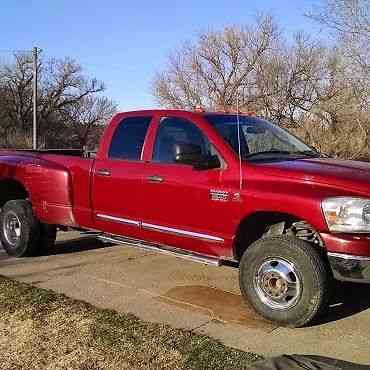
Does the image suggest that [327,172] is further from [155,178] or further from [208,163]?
[155,178]

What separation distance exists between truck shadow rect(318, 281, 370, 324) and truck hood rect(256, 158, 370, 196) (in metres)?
0.82

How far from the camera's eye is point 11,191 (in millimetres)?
7535

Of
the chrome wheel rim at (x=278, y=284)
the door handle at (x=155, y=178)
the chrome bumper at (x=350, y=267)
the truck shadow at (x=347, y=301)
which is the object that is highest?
the door handle at (x=155, y=178)

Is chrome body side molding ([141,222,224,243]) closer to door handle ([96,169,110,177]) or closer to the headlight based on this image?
door handle ([96,169,110,177])

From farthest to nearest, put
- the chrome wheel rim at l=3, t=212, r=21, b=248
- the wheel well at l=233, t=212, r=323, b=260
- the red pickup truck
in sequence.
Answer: the chrome wheel rim at l=3, t=212, r=21, b=248 → the wheel well at l=233, t=212, r=323, b=260 → the red pickup truck

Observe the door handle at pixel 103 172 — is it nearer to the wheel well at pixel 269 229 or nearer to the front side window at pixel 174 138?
the front side window at pixel 174 138

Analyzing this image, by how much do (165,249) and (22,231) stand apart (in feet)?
7.44

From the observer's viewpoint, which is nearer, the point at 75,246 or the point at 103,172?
the point at 103,172

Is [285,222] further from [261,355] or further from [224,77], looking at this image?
[224,77]

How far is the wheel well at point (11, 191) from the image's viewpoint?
24.5 feet

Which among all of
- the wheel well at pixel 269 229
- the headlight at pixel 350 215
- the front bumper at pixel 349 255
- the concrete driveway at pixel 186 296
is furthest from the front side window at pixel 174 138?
the front bumper at pixel 349 255

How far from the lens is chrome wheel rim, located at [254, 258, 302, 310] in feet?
14.9

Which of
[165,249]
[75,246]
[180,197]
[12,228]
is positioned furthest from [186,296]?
[12,228]

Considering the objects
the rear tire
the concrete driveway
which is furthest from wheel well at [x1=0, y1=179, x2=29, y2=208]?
the concrete driveway
